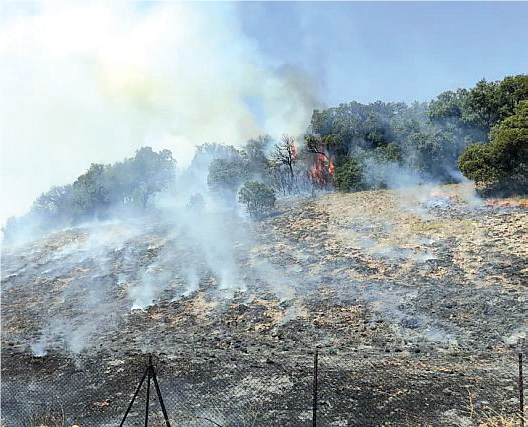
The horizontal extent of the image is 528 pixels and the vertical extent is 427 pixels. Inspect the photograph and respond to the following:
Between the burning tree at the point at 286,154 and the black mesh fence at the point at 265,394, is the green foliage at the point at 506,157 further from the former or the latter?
the burning tree at the point at 286,154

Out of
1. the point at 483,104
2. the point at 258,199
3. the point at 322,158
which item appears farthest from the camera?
the point at 322,158

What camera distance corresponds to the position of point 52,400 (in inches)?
535

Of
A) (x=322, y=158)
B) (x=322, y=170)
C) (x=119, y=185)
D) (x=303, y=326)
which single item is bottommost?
(x=303, y=326)

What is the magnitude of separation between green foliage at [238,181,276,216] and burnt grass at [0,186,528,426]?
4919mm

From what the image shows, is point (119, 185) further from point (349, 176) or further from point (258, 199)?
point (349, 176)

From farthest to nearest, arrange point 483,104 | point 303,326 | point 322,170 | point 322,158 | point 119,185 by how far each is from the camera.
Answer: point 119,185 < point 322,170 < point 322,158 < point 483,104 < point 303,326

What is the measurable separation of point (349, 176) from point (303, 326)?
25.4m

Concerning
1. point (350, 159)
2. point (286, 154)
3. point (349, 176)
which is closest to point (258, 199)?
point (349, 176)

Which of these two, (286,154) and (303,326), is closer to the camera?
(303,326)

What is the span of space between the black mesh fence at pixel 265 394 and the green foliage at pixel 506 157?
20206mm

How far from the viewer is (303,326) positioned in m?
18.3

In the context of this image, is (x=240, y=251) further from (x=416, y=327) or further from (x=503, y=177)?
(x=503, y=177)

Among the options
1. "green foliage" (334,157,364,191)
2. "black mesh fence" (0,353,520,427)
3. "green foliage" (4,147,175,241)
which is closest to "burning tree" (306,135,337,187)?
"green foliage" (334,157,364,191)

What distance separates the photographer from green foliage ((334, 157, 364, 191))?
41500mm
